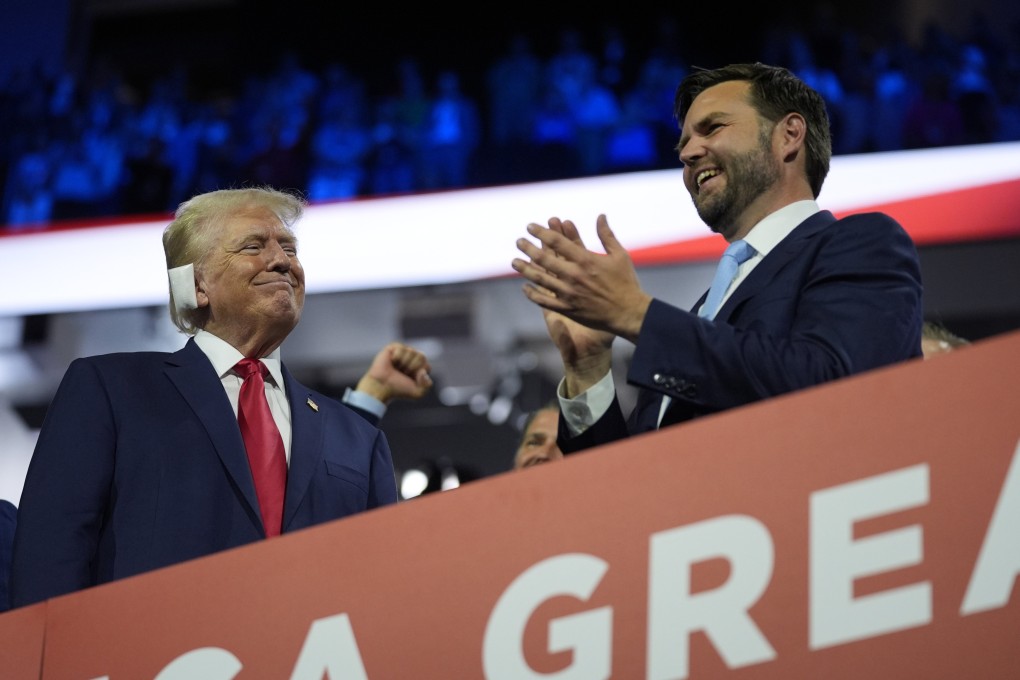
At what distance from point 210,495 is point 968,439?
936 millimetres

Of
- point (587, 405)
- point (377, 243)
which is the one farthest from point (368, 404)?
point (377, 243)

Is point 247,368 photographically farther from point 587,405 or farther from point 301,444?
point 587,405

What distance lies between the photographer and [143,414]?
1515 millimetres

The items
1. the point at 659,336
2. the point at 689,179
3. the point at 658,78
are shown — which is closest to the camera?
the point at 659,336

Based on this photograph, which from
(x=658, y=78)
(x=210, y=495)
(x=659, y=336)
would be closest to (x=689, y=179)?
(x=659, y=336)

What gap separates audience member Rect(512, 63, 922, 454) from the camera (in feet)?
4.00

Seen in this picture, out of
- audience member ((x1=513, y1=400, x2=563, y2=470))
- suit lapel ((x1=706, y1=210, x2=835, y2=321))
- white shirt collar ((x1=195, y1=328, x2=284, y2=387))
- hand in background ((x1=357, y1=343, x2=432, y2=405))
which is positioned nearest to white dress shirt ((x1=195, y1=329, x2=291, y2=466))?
white shirt collar ((x1=195, y1=328, x2=284, y2=387))

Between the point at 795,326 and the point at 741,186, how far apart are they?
30 centimetres

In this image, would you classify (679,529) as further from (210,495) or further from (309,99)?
(309,99)

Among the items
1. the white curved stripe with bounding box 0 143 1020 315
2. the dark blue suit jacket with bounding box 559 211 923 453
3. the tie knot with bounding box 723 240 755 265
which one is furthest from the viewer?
the white curved stripe with bounding box 0 143 1020 315

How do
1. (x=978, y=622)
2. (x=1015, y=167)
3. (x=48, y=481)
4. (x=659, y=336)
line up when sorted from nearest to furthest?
(x=978, y=622)
(x=659, y=336)
(x=48, y=481)
(x=1015, y=167)

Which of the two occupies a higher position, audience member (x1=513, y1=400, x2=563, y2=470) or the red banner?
audience member (x1=513, y1=400, x2=563, y2=470)

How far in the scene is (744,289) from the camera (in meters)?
1.40

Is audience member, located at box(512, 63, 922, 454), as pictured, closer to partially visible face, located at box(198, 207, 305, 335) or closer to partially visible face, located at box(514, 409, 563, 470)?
partially visible face, located at box(198, 207, 305, 335)
